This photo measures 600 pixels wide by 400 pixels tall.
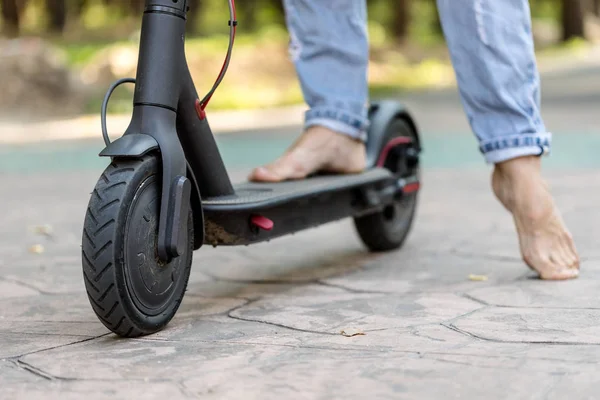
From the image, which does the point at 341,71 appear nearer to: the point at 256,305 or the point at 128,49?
the point at 256,305

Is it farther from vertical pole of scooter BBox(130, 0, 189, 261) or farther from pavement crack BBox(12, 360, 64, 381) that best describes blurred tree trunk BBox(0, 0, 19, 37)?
pavement crack BBox(12, 360, 64, 381)

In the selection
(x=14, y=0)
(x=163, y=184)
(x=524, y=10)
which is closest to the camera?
(x=163, y=184)

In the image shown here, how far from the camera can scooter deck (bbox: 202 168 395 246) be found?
277 cm

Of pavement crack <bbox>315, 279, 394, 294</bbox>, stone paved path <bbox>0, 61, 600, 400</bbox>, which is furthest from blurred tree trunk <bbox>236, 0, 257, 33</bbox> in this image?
pavement crack <bbox>315, 279, 394, 294</bbox>

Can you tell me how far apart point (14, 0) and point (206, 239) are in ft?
72.7

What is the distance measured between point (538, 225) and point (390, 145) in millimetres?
807

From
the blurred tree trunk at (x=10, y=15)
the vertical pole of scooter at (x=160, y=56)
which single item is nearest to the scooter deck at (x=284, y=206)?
the vertical pole of scooter at (x=160, y=56)

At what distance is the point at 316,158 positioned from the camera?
340 centimetres

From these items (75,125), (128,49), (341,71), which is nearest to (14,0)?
(128,49)

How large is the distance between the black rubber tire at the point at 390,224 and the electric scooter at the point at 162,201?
0.64m

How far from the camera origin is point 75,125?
10297 mm

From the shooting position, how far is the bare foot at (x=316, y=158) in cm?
329

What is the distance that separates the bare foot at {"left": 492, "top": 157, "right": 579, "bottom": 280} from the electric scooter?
0.55 meters

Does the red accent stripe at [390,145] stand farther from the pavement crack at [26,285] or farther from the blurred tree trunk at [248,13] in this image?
the blurred tree trunk at [248,13]
